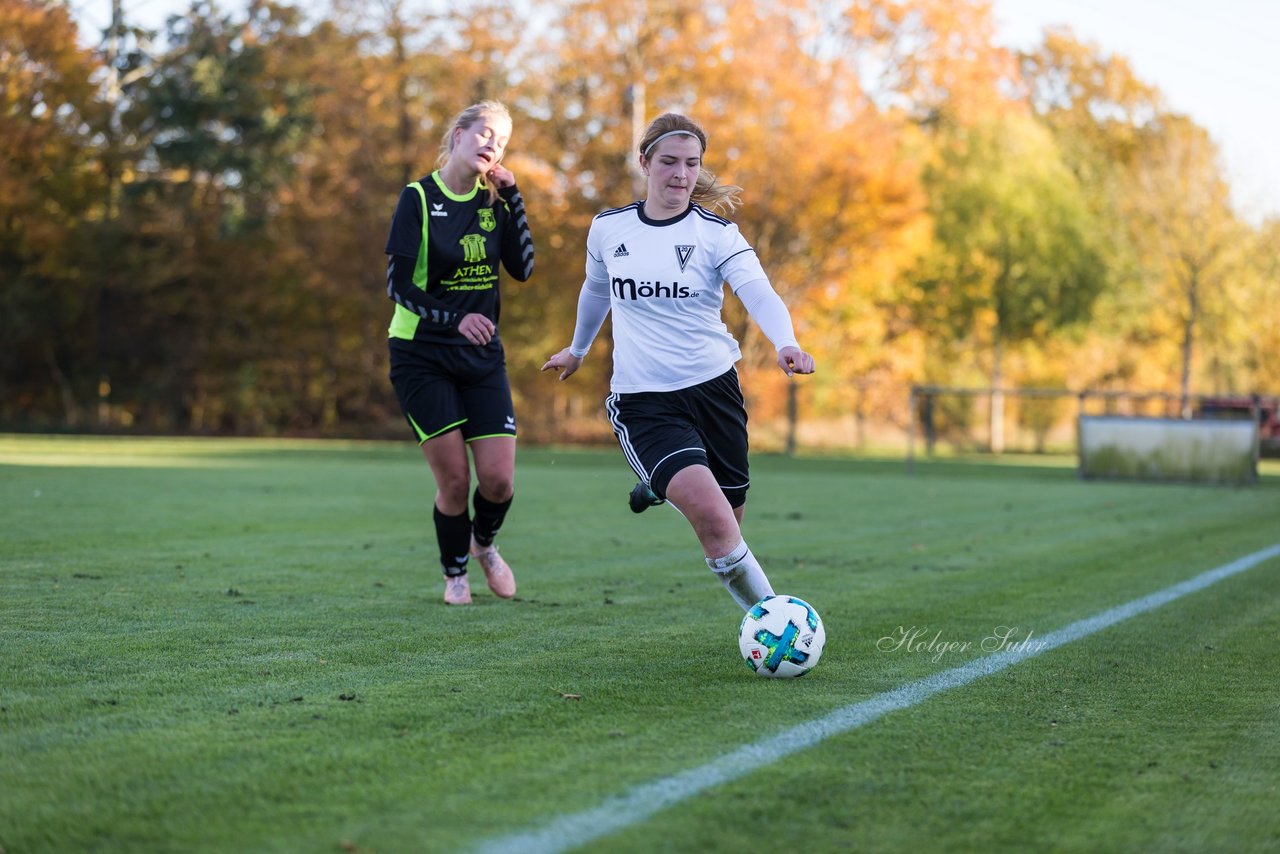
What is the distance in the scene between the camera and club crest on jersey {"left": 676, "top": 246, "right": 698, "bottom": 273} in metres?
5.59

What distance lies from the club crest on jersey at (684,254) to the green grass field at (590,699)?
58.6 inches

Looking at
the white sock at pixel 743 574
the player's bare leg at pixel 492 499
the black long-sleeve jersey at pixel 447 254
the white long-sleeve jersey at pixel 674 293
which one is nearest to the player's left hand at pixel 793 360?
the white long-sleeve jersey at pixel 674 293

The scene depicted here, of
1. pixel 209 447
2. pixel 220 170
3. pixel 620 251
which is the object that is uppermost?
pixel 220 170

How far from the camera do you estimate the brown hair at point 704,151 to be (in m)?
5.62

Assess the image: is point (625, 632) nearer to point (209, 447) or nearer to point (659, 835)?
point (659, 835)

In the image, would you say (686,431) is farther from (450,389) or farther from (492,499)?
(492,499)

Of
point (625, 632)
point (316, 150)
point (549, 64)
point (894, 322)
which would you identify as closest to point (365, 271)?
point (316, 150)

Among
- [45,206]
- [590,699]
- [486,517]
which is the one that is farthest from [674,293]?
[45,206]

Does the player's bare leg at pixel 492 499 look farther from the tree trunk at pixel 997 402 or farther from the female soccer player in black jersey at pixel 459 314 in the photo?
the tree trunk at pixel 997 402

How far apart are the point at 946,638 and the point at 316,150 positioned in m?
35.8

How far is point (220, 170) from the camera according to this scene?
132 ft

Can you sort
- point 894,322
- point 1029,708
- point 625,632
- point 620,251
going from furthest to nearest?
1. point 894,322
2. point 625,632
3. point 620,251
4. point 1029,708

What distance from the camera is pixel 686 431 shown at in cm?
549

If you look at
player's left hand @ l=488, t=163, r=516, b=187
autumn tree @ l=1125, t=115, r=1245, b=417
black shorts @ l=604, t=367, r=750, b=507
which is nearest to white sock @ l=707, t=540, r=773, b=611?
black shorts @ l=604, t=367, r=750, b=507
